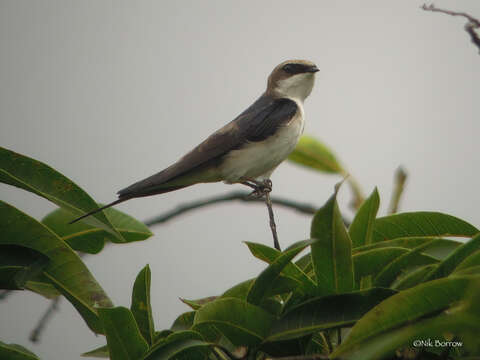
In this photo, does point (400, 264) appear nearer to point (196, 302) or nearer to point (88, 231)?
point (196, 302)

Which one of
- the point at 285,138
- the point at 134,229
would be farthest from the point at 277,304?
the point at 285,138

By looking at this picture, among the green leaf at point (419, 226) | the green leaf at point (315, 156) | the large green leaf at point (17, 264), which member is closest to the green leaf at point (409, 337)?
the green leaf at point (419, 226)

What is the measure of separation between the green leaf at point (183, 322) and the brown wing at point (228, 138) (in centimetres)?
133

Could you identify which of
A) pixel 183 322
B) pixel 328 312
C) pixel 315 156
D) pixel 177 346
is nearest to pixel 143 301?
pixel 183 322

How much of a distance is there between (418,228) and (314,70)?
8.68ft

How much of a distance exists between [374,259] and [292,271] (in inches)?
8.8

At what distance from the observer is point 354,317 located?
4.68 feet

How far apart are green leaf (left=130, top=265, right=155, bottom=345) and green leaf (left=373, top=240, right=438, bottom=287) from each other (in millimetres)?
665

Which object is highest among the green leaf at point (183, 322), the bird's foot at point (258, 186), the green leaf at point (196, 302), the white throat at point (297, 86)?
the white throat at point (297, 86)

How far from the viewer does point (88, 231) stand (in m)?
2.36

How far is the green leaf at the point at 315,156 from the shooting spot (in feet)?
10.8

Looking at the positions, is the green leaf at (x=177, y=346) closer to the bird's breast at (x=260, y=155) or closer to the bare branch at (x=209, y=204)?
the bare branch at (x=209, y=204)

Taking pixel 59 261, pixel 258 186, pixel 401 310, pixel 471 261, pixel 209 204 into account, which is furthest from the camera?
pixel 258 186

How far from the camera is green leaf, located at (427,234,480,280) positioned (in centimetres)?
142
